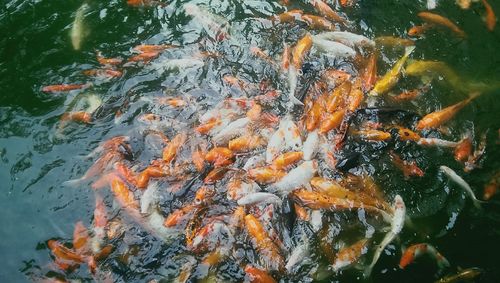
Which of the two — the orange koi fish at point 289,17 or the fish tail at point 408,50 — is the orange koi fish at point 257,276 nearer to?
the fish tail at point 408,50

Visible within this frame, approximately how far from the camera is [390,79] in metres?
5.15

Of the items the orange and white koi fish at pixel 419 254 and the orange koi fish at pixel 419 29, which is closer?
the orange and white koi fish at pixel 419 254

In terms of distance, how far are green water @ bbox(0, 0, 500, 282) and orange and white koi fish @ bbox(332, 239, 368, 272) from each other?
0.38ft

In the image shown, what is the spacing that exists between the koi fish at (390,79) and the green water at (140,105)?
26cm

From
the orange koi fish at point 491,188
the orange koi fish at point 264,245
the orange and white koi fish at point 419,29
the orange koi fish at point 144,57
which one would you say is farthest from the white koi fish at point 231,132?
the orange and white koi fish at point 419,29

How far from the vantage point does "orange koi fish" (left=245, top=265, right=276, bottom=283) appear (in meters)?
→ 3.76

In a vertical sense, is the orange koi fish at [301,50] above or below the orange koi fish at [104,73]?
above

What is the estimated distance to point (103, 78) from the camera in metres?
5.54

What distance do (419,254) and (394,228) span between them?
1.03ft

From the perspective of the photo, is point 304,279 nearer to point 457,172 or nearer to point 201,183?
point 201,183

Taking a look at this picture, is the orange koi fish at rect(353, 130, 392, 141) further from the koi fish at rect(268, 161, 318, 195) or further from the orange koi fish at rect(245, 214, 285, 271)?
the orange koi fish at rect(245, 214, 285, 271)

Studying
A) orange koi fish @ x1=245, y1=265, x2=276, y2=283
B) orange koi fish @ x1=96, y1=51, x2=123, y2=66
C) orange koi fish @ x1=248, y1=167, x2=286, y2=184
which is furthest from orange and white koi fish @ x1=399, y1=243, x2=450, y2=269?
orange koi fish @ x1=96, y1=51, x2=123, y2=66

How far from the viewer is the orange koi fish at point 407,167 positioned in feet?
14.8

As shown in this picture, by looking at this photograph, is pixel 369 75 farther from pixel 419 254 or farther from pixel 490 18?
pixel 490 18
